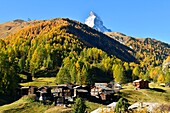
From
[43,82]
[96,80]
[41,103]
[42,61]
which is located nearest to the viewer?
[41,103]

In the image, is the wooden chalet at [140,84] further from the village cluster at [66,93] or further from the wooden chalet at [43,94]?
the wooden chalet at [43,94]

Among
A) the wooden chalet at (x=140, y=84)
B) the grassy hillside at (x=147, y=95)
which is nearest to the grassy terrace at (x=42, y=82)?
the grassy hillside at (x=147, y=95)

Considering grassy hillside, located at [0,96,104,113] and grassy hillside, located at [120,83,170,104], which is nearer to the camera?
grassy hillside, located at [0,96,104,113]

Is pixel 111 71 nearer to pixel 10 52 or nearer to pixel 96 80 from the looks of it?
pixel 96 80

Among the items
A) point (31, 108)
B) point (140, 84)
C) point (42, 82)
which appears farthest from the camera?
point (42, 82)

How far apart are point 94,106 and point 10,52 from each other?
83666 mm

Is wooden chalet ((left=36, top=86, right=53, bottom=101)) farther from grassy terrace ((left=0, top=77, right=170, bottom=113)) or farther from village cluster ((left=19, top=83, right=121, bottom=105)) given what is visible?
grassy terrace ((left=0, top=77, right=170, bottom=113))

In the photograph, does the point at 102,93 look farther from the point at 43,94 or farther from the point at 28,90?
the point at 28,90

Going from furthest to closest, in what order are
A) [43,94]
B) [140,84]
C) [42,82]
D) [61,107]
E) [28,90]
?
1. [42,82]
2. [140,84]
3. [28,90]
4. [43,94]
5. [61,107]

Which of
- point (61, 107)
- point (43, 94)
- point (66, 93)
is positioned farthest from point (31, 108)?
point (66, 93)

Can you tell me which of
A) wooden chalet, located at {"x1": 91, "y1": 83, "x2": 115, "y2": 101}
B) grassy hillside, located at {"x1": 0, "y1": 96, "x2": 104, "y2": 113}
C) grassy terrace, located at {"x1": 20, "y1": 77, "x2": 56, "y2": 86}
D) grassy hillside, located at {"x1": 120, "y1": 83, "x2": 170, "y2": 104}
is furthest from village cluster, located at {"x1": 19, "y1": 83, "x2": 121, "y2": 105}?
grassy terrace, located at {"x1": 20, "y1": 77, "x2": 56, "y2": 86}

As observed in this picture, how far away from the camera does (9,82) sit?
10862cm

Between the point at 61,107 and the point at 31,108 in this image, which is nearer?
the point at 31,108

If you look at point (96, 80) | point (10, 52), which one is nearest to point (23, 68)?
point (10, 52)
